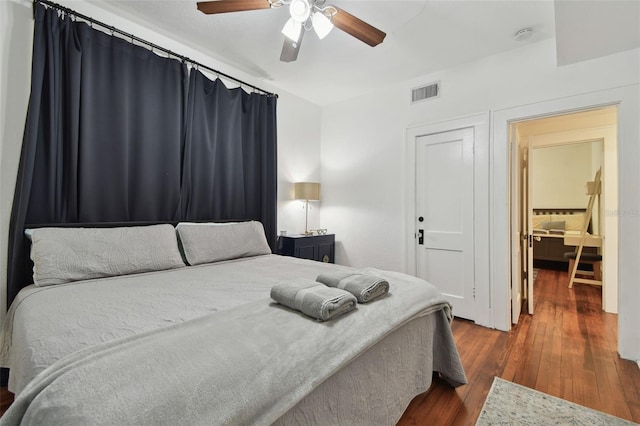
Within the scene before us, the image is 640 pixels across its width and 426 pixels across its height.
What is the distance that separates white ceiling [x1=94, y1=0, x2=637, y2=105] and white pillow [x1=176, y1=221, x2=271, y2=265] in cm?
174

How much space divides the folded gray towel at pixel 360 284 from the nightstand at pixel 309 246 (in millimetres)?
1978

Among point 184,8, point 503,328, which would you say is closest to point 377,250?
point 503,328

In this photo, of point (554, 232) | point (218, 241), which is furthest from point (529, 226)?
point (218, 241)

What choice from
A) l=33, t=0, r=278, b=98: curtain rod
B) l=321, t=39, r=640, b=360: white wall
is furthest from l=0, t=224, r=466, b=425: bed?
l=321, t=39, r=640, b=360: white wall

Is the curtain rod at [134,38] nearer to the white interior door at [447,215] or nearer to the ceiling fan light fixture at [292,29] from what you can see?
the ceiling fan light fixture at [292,29]

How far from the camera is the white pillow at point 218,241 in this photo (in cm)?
244

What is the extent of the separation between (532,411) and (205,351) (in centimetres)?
190

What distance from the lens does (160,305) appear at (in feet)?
4.64

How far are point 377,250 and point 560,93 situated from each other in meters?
2.42

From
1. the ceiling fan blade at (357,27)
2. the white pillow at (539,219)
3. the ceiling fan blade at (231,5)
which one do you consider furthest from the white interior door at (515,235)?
the white pillow at (539,219)

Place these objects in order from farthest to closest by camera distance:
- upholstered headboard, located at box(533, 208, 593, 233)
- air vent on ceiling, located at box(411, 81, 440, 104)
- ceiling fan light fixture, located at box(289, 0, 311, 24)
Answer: upholstered headboard, located at box(533, 208, 593, 233)
air vent on ceiling, located at box(411, 81, 440, 104)
ceiling fan light fixture, located at box(289, 0, 311, 24)

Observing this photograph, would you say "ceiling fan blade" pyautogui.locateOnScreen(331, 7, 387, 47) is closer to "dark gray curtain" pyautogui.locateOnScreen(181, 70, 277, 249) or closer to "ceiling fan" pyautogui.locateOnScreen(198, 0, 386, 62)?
"ceiling fan" pyautogui.locateOnScreen(198, 0, 386, 62)

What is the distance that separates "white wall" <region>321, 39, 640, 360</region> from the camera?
8.57 feet

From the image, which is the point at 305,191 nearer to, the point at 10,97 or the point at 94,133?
the point at 94,133
